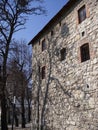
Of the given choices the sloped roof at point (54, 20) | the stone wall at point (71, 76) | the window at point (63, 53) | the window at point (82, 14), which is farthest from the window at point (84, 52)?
the sloped roof at point (54, 20)

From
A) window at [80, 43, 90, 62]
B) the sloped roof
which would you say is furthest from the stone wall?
the sloped roof

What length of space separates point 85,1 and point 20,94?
1667 centimetres

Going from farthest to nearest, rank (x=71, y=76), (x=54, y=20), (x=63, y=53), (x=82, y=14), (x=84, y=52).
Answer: (x=54, y=20)
(x=63, y=53)
(x=71, y=76)
(x=82, y=14)
(x=84, y=52)

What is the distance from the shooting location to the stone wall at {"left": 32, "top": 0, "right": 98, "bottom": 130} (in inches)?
441

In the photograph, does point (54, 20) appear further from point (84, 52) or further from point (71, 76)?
point (71, 76)

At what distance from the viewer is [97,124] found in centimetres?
1049

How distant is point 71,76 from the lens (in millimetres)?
13023

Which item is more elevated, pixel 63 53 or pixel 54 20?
pixel 54 20

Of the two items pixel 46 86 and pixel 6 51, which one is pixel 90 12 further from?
pixel 6 51

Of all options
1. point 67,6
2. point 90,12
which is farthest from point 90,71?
point 67,6

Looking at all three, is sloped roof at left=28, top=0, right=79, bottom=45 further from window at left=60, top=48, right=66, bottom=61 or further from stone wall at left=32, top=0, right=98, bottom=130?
window at left=60, top=48, right=66, bottom=61

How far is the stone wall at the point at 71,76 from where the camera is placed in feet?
36.8

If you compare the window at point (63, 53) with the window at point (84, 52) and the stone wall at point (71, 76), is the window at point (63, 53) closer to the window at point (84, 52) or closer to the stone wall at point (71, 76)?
the stone wall at point (71, 76)

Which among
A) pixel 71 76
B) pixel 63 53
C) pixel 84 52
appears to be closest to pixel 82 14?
pixel 84 52
